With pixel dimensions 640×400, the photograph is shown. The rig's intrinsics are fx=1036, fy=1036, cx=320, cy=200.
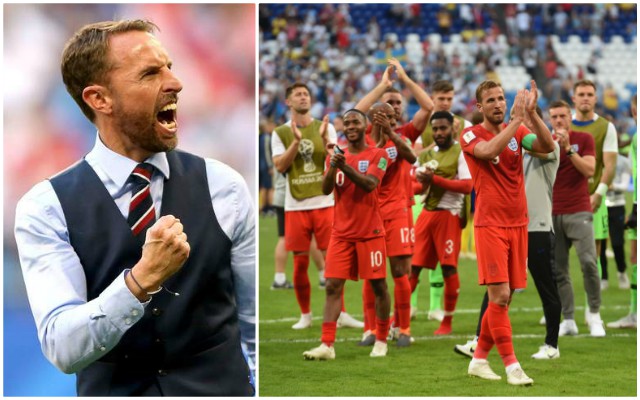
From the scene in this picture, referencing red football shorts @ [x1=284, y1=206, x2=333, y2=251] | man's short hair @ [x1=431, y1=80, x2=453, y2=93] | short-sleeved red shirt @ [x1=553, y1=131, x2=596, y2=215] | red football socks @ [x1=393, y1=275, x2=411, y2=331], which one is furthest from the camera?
red football shorts @ [x1=284, y1=206, x2=333, y2=251]

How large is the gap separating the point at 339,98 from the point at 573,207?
42.1ft

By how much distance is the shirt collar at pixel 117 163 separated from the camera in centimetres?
227

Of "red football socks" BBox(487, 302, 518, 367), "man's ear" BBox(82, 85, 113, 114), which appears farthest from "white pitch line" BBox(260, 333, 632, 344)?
"man's ear" BBox(82, 85, 113, 114)

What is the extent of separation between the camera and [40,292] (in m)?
2.10

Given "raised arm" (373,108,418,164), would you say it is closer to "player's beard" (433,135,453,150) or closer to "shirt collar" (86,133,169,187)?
"player's beard" (433,135,453,150)

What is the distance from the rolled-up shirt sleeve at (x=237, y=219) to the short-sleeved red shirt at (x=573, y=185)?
492cm

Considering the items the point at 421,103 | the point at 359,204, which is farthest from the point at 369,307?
the point at 421,103

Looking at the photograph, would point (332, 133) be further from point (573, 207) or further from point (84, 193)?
point (84, 193)

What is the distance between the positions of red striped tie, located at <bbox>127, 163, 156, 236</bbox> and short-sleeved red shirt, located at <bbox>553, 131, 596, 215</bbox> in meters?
5.05

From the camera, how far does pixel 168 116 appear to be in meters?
2.29

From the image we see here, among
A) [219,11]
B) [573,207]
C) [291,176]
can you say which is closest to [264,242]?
[291,176]

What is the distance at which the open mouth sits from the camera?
2.24 m

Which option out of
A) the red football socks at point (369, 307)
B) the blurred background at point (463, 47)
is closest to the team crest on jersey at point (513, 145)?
the red football socks at point (369, 307)

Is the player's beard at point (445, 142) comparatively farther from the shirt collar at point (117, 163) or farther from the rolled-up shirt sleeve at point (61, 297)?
the rolled-up shirt sleeve at point (61, 297)
